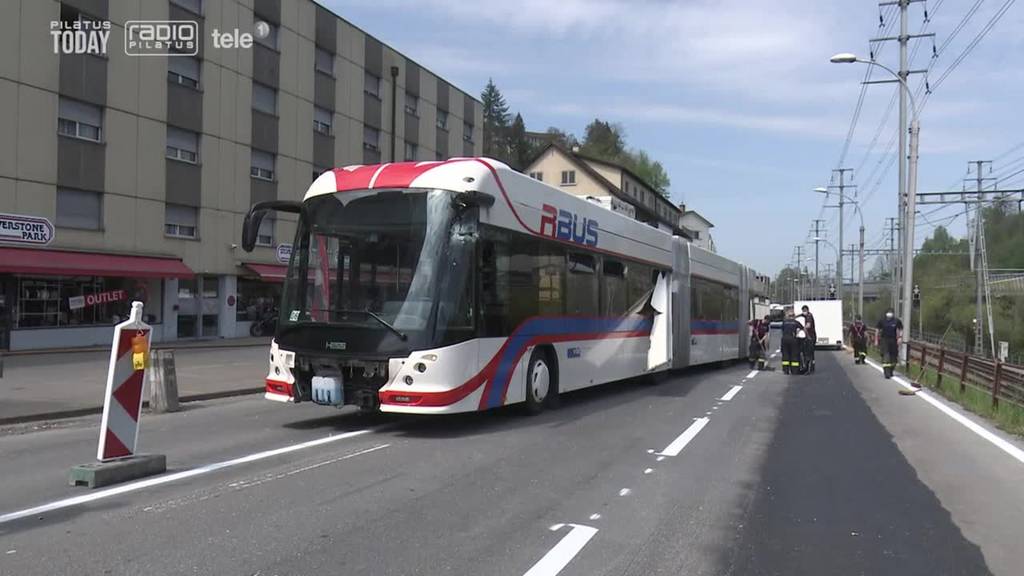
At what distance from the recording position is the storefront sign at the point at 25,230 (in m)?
23.0

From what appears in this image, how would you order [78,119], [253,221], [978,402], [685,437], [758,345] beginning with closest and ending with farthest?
[253,221] → [685,437] → [978,402] → [758,345] → [78,119]

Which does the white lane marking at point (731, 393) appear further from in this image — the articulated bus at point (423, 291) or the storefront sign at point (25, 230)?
the storefront sign at point (25, 230)

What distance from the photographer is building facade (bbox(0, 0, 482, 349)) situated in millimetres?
23875

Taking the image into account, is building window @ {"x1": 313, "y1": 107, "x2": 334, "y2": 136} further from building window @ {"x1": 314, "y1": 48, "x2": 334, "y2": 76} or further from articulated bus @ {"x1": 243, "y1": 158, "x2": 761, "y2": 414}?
articulated bus @ {"x1": 243, "y1": 158, "x2": 761, "y2": 414}

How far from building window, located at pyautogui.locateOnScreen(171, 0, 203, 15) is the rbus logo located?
23.0 meters

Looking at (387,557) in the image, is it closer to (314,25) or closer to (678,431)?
(678,431)

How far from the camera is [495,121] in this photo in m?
117

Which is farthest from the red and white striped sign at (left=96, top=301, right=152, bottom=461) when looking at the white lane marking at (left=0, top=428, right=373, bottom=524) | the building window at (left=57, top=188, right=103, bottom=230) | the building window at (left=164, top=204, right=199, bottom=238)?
the building window at (left=164, top=204, right=199, bottom=238)

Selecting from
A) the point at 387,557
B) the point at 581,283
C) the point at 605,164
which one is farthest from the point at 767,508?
the point at 605,164

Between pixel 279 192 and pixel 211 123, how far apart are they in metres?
4.69

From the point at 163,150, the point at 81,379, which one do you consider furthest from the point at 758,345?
the point at 163,150

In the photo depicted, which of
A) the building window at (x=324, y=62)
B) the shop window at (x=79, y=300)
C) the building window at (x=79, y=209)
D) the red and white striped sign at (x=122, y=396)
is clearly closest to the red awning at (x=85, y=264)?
the shop window at (x=79, y=300)

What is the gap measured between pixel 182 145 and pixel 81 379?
16.5m

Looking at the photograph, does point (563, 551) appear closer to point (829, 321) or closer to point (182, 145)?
point (182, 145)
